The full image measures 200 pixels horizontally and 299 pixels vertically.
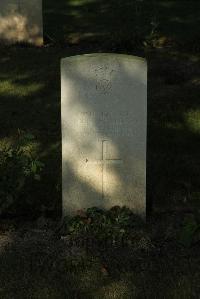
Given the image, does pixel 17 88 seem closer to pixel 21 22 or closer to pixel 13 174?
pixel 21 22

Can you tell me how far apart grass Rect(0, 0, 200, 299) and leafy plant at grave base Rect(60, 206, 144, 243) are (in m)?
0.13

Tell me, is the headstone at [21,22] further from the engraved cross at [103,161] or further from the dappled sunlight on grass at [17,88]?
the engraved cross at [103,161]

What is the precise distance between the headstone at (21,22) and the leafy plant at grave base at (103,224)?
6.59 metres

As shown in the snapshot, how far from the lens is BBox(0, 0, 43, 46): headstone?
37.8 feet

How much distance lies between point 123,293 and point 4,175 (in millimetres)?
1362

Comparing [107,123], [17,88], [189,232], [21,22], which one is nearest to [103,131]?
[107,123]

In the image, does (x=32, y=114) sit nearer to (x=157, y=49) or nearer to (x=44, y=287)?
(x=157, y=49)

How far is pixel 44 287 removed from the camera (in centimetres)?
475

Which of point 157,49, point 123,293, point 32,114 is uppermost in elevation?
point 157,49

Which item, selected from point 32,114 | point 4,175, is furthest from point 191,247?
point 32,114

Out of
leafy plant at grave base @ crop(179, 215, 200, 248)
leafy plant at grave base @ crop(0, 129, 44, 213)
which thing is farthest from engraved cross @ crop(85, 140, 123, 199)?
leafy plant at grave base @ crop(179, 215, 200, 248)

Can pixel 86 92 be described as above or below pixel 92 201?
above

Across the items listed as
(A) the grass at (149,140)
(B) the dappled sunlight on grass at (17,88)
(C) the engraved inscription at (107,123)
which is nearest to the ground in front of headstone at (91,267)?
(A) the grass at (149,140)

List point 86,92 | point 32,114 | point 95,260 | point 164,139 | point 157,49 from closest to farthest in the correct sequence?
point 95,260, point 86,92, point 164,139, point 32,114, point 157,49
